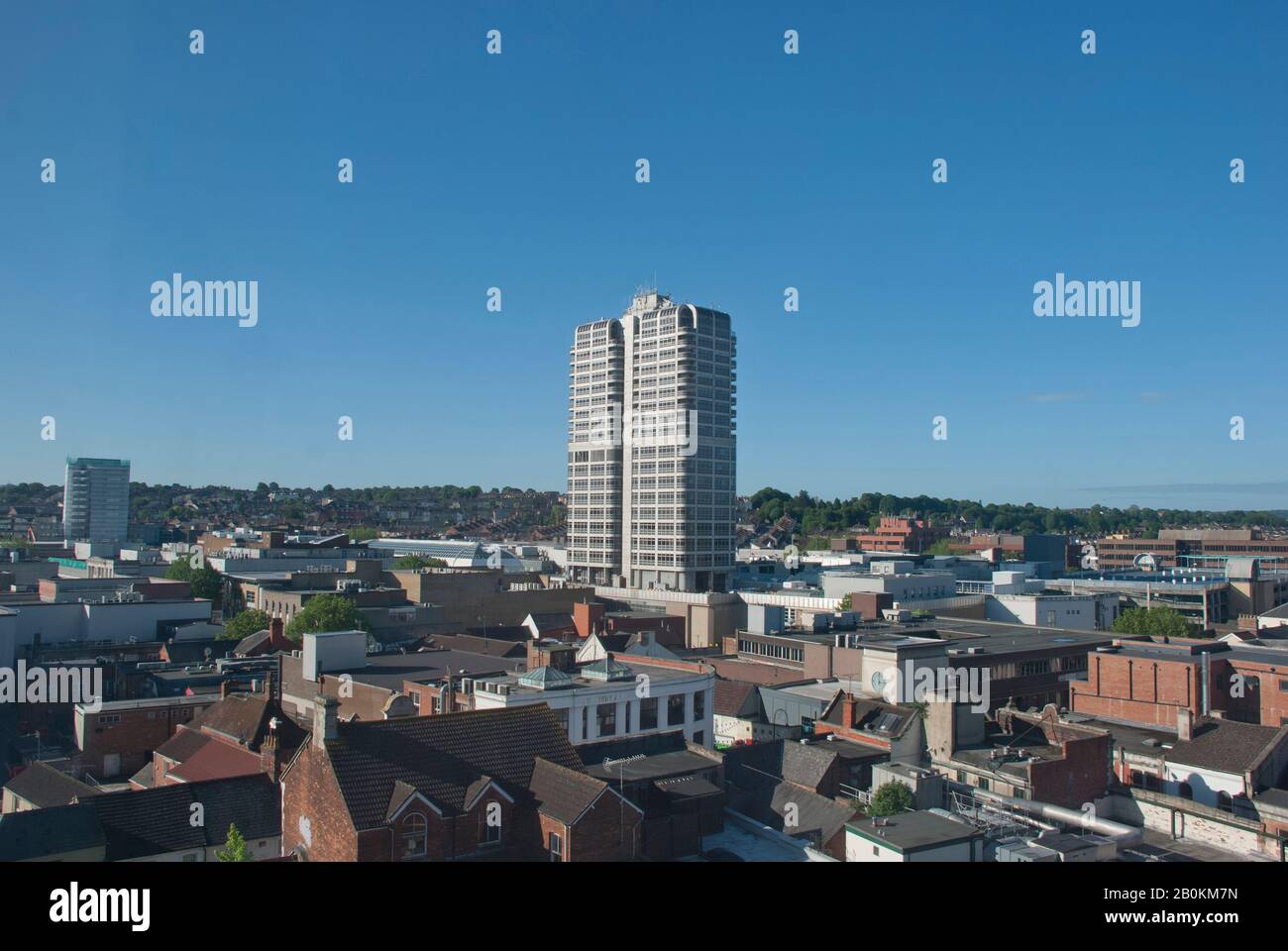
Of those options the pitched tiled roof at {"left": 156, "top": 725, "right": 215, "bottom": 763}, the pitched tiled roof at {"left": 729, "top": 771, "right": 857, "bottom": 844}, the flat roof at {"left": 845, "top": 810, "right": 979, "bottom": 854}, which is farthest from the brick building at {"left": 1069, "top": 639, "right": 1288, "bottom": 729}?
the pitched tiled roof at {"left": 156, "top": 725, "right": 215, "bottom": 763}

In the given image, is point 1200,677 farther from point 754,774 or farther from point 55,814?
point 55,814

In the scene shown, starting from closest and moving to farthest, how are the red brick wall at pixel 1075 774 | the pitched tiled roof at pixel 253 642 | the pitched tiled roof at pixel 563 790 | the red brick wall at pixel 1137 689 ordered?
1. the pitched tiled roof at pixel 563 790
2. the red brick wall at pixel 1075 774
3. the red brick wall at pixel 1137 689
4. the pitched tiled roof at pixel 253 642

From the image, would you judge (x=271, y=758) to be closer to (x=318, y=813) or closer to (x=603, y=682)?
(x=318, y=813)

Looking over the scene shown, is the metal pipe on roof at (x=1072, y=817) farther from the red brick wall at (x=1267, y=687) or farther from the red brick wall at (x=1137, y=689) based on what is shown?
the red brick wall at (x=1267, y=687)

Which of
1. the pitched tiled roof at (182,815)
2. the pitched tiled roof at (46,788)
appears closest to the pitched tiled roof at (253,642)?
the pitched tiled roof at (46,788)

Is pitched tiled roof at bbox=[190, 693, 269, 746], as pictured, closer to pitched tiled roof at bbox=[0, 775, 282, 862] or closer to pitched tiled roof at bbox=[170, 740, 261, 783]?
pitched tiled roof at bbox=[170, 740, 261, 783]
